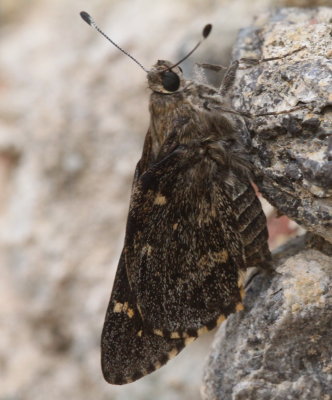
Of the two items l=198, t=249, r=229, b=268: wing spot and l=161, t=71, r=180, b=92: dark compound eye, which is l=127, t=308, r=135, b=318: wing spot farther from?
l=161, t=71, r=180, b=92: dark compound eye

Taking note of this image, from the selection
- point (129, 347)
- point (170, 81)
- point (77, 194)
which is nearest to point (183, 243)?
point (129, 347)

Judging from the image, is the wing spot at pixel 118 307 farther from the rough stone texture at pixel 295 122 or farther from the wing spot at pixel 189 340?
the rough stone texture at pixel 295 122

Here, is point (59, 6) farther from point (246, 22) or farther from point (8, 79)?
point (246, 22)

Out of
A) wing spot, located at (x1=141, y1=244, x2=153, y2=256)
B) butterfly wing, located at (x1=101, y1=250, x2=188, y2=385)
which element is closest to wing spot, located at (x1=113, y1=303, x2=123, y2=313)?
butterfly wing, located at (x1=101, y1=250, x2=188, y2=385)

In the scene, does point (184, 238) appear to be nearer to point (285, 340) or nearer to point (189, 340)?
point (189, 340)

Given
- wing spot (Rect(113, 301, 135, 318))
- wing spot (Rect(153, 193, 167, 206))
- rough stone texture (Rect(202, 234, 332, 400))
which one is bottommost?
rough stone texture (Rect(202, 234, 332, 400))

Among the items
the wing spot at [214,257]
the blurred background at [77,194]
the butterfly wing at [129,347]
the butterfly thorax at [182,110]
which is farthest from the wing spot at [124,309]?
the blurred background at [77,194]

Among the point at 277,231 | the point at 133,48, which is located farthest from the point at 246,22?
the point at 277,231
